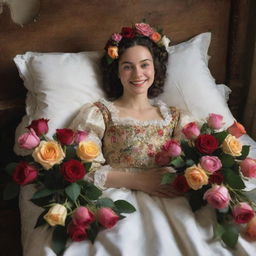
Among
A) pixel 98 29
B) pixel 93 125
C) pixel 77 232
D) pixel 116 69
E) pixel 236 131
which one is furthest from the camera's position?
pixel 98 29

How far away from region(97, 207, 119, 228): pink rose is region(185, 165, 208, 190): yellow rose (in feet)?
0.77

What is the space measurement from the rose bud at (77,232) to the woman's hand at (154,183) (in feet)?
0.92

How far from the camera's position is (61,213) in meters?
1.05

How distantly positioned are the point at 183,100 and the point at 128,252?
2.48 ft

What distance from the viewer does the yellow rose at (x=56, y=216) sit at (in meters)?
1.04

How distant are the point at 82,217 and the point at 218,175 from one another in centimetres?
41

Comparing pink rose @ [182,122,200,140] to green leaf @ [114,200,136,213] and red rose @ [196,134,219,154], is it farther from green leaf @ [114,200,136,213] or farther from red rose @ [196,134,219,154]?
green leaf @ [114,200,136,213]

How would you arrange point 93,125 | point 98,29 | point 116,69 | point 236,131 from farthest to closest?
point 98,29 < point 116,69 < point 93,125 < point 236,131

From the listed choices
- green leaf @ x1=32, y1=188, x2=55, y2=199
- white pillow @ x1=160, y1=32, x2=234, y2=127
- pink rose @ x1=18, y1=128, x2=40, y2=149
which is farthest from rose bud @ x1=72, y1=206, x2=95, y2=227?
white pillow @ x1=160, y1=32, x2=234, y2=127

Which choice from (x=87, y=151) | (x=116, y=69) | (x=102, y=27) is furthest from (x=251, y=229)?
(x=102, y=27)

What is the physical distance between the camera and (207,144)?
3.73ft

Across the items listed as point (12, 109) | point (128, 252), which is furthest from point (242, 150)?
point (12, 109)

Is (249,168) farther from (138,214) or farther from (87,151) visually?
(87,151)

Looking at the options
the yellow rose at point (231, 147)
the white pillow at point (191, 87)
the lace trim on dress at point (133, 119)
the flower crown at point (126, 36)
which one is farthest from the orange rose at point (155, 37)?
the yellow rose at point (231, 147)
